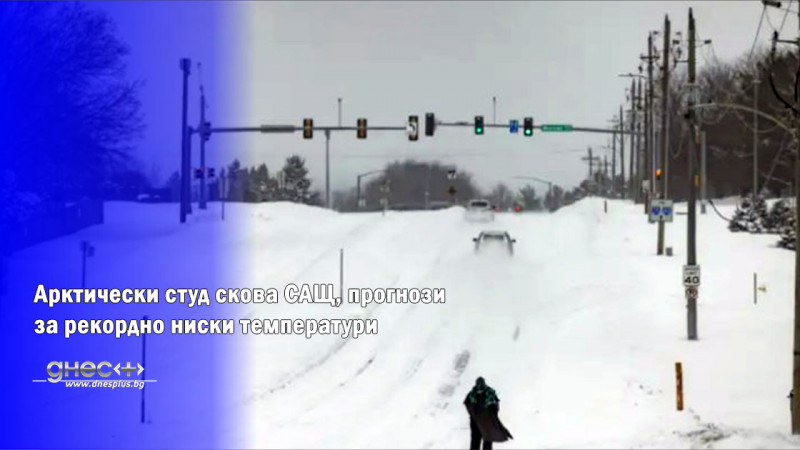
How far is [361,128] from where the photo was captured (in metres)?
44.0

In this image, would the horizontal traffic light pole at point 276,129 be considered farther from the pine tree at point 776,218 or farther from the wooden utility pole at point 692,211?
the pine tree at point 776,218

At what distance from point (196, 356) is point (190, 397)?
441cm

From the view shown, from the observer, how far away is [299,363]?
85.9 ft

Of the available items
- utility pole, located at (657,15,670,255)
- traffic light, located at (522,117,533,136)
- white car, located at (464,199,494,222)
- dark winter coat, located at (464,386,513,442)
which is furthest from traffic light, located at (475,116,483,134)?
dark winter coat, located at (464,386,513,442)

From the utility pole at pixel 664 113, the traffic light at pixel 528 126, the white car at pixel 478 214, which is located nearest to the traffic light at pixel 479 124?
the traffic light at pixel 528 126

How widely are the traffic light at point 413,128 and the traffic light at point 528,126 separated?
610 cm

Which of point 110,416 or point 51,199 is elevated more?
point 51,199

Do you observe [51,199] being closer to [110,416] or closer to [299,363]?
[299,363]

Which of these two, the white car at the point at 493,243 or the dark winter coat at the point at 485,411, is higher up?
the white car at the point at 493,243

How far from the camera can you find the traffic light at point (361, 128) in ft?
144

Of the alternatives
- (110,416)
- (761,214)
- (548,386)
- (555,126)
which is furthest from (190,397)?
(761,214)

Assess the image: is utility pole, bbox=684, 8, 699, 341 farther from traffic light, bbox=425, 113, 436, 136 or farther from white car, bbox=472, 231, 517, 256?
white car, bbox=472, 231, 517, 256

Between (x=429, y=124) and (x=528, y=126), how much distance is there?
5412mm

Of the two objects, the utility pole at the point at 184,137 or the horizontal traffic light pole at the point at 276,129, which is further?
the utility pole at the point at 184,137
